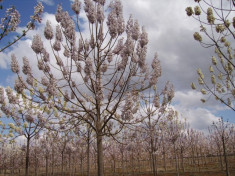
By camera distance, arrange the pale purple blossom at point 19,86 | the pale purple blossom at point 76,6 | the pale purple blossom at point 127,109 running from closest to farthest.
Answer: the pale purple blossom at point 127,109 < the pale purple blossom at point 19,86 < the pale purple blossom at point 76,6

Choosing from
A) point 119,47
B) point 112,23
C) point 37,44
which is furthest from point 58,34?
point 119,47

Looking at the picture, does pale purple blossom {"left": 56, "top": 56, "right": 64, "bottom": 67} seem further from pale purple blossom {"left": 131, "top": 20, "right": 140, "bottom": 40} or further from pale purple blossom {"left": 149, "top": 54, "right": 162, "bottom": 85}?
pale purple blossom {"left": 149, "top": 54, "right": 162, "bottom": 85}

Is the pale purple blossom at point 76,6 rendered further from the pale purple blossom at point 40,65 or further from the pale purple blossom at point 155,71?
the pale purple blossom at point 155,71

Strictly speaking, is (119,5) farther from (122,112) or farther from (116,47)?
(122,112)

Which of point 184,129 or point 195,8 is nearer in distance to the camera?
point 195,8

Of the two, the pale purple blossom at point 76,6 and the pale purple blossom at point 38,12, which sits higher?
the pale purple blossom at point 76,6

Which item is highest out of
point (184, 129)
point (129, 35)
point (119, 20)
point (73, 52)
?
point (119, 20)

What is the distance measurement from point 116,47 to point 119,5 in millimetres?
1119

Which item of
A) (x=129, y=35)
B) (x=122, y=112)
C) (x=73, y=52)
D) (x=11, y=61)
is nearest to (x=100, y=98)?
(x=122, y=112)

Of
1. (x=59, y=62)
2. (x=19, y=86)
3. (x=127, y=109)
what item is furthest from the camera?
(x=59, y=62)

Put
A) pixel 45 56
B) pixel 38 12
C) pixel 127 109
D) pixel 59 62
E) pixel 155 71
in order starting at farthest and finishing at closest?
pixel 155 71 → pixel 59 62 → pixel 45 56 → pixel 127 109 → pixel 38 12

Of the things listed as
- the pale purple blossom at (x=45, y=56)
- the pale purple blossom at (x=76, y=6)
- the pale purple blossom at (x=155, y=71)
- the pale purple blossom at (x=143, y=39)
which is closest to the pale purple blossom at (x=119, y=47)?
the pale purple blossom at (x=143, y=39)

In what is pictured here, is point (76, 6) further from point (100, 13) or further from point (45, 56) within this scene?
point (45, 56)

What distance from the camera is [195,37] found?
19.7ft
